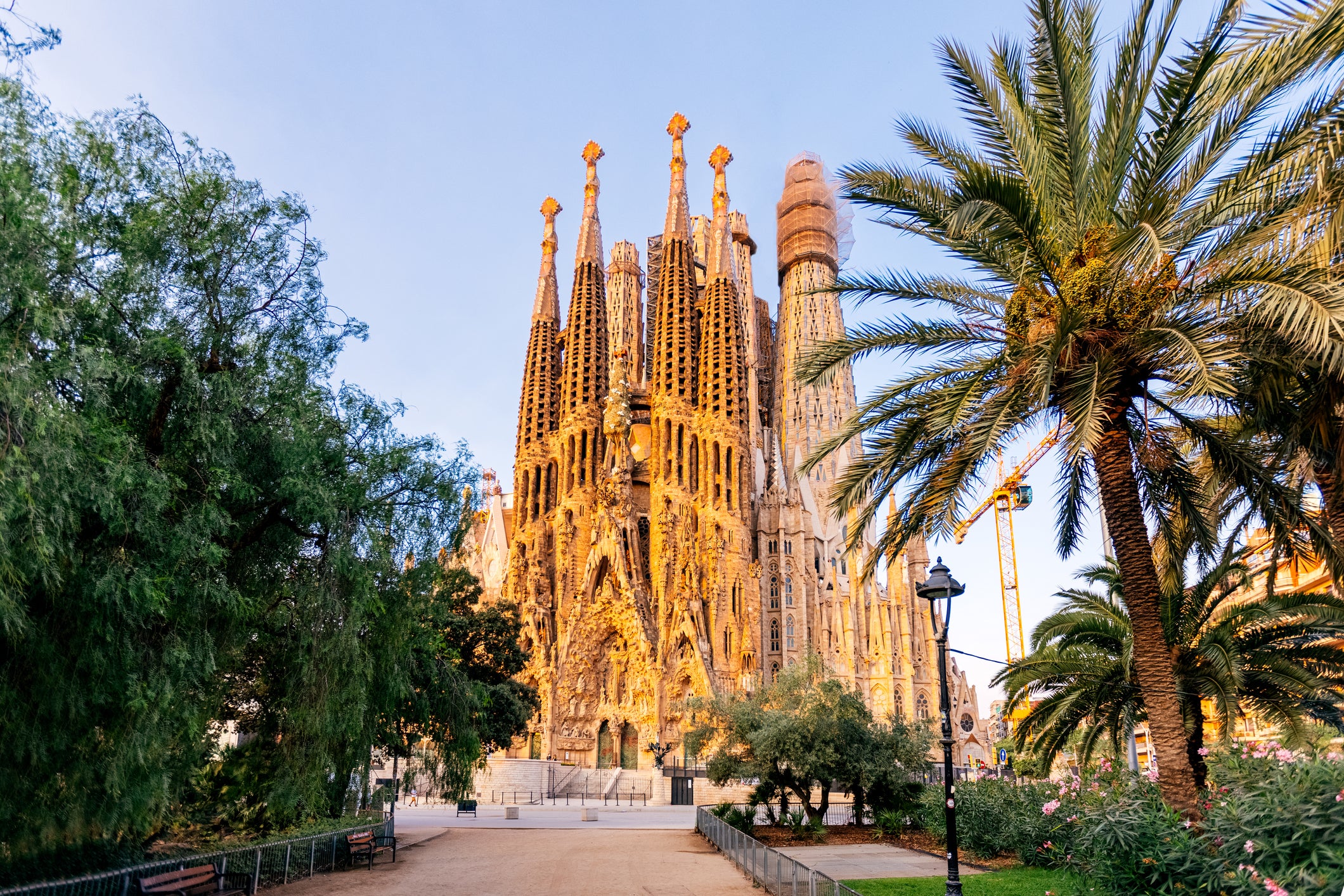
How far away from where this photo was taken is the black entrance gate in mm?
40250

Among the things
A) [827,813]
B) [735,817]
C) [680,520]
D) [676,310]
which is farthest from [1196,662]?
[676,310]

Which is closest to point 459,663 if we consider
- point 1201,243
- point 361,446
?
point 361,446

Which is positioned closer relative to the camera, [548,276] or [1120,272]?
[1120,272]

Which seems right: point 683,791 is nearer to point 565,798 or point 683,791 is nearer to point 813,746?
point 565,798

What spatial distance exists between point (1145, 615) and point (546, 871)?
36.0 ft

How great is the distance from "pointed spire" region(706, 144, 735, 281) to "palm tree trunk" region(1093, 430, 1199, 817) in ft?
166

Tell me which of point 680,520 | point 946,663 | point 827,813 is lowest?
point 827,813

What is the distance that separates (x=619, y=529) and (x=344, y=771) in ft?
128

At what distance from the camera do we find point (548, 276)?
214 ft

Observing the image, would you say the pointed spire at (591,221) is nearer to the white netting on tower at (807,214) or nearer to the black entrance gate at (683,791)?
the white netting on tower at (807,214)

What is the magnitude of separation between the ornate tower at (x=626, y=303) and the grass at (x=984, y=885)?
5558 cm

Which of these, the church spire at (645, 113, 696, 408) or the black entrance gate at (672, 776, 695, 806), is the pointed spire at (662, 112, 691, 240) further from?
the black entrance gate at (672, 776, 695, 806)

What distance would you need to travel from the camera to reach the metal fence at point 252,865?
9336mm

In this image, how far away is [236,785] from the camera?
53.3ft
